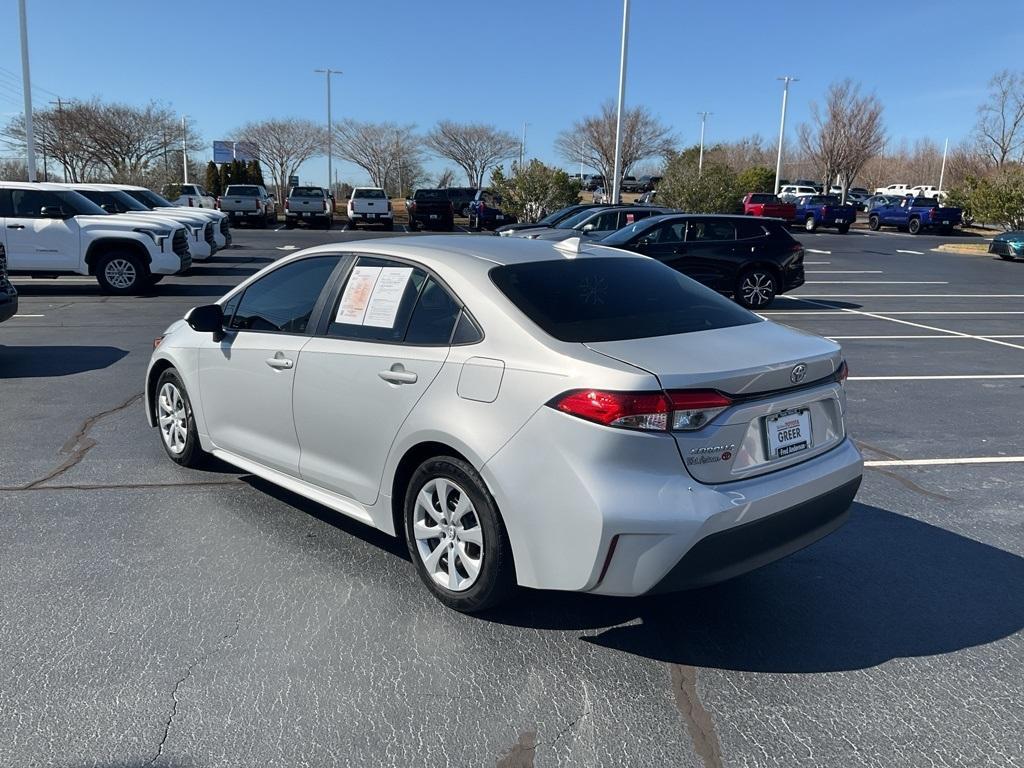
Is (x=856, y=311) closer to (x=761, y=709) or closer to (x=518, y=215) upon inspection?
(x=761, y=709)

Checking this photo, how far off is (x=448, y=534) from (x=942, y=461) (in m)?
4.06

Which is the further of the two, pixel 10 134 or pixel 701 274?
pixel 10 134

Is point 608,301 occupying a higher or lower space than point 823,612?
higher

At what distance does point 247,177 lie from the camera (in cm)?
5244

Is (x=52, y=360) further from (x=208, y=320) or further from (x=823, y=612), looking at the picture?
(x=823, y=612)

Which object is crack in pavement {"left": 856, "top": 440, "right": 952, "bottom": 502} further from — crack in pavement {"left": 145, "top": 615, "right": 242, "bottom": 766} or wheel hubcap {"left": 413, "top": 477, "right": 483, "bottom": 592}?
crack in pavement {"left": 145, "top": 615, "right": 242, "bottom": 766}

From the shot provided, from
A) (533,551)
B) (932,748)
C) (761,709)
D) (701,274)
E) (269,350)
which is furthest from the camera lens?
(701,274)

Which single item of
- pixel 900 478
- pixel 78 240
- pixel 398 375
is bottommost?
pixel 900 478

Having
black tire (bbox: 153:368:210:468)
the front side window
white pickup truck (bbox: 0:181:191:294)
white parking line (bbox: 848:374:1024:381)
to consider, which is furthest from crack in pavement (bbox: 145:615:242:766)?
white pickup truck (bbox: 0:181:191:294)

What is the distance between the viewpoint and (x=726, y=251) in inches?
576

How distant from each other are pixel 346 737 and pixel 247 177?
53665mm

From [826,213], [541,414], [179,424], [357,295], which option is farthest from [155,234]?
[826,213]

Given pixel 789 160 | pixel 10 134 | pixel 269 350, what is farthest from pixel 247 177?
pixel 789 160

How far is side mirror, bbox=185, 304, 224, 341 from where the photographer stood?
4938 mm
